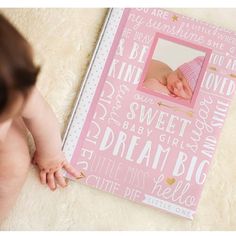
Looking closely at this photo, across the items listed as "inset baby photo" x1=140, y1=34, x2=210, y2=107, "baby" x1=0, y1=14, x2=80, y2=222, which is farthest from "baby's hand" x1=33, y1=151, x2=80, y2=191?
"inset baby photo" x1=140, y1=34, x2=210, y2=107

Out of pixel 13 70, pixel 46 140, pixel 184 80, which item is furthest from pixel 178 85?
pixel 13 70

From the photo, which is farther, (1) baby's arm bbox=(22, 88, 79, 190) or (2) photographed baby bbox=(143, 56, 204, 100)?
(2) photographed baby bbox=(143, 56, 204, 100)

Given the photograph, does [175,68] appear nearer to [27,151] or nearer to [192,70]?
[192,70]

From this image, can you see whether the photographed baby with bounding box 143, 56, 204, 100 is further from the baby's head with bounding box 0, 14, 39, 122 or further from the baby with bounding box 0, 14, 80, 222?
the baby's head with bounding box 0, 14, 39, 122

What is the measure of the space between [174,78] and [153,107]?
0.07 meters

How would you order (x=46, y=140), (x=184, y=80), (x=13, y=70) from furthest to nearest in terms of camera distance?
(x=184, y=80) < (x=46, y=140) < (x=13, y=70)

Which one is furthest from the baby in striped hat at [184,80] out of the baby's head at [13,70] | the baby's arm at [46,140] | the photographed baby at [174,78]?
the baby's head at [13,70]

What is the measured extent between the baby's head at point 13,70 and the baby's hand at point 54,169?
1.02ft

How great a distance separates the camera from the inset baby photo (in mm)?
920

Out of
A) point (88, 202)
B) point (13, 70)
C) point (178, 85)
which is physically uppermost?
point (178, 85)

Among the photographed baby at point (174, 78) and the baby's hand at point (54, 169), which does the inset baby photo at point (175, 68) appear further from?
the baby's hand at point (54, 169)

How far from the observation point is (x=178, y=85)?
3.02 feet

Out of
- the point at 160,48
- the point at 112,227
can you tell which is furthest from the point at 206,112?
the point at 112,227

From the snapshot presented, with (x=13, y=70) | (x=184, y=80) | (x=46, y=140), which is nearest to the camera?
(x=13, y=70)
